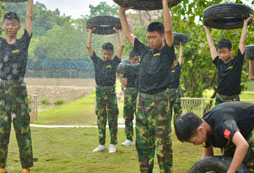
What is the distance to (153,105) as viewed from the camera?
3.89m

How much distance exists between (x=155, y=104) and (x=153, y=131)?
331 millimetres

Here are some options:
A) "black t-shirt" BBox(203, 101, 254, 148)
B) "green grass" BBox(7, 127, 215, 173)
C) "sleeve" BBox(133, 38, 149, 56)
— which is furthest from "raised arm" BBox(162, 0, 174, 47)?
"green grass" BBox(7, 127, 215, 173)

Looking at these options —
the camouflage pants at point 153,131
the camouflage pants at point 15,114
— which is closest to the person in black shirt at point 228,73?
the camouflage pants at point 153,131

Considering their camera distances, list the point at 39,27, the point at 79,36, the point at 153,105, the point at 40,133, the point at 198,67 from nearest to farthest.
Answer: the point at 153,105 < the point at 40,133 < the point at 198,67 < the point at 79,36 < the point at 39,27

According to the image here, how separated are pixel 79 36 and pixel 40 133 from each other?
1000 centimetres

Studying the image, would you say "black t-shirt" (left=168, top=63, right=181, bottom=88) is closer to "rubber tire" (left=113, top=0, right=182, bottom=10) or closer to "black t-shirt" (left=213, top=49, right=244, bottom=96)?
"black t-shirt" (left=213, top=49, right=244, bottom=96)

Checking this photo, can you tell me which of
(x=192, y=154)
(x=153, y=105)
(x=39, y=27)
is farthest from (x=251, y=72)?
(x=39, y=27)

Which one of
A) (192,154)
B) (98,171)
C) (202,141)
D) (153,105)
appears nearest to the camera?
(202,141)

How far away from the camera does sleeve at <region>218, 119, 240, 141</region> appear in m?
2.75

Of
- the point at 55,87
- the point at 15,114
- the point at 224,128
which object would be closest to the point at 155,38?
the point at 224,128

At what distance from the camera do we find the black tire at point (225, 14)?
4973 mm

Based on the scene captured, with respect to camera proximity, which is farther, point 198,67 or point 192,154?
point 198,67

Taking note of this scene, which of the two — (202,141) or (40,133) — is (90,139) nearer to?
(40,133)

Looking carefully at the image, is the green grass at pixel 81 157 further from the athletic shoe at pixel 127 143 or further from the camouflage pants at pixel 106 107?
the camouflage pants at pixel 106 107
